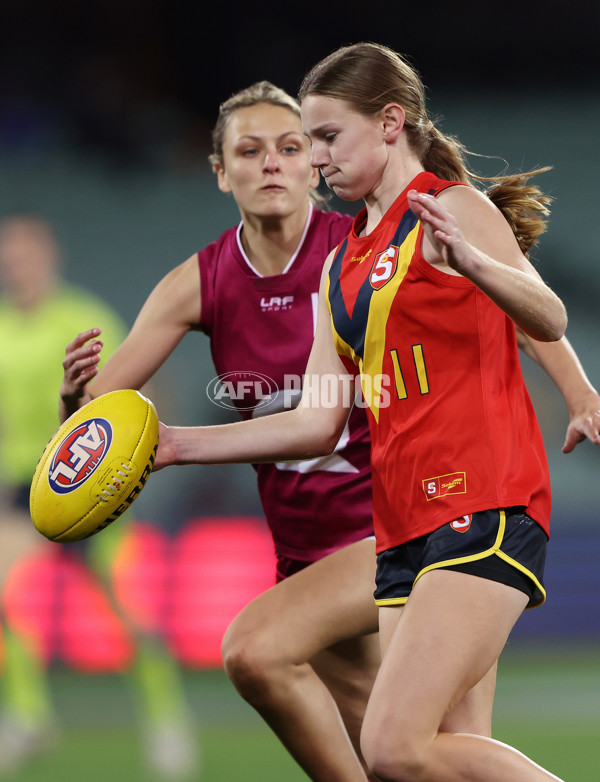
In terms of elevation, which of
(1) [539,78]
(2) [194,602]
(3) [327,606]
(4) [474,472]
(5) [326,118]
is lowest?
(2) [194,602]

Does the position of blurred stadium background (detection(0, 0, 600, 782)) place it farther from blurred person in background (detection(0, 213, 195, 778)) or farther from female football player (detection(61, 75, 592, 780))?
female football player (detection(61, 75, 592, 780))

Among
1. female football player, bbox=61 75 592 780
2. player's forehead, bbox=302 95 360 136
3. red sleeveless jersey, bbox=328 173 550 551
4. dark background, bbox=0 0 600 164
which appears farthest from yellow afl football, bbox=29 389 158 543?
dark background, bbox=0 0 600 164

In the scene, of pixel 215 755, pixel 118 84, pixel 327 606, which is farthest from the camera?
pixel 118 84

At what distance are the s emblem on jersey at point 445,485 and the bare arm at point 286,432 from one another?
1.47 feet

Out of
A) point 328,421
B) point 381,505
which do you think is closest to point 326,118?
point 328,421

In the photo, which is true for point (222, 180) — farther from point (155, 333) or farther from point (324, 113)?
point (324, 113)

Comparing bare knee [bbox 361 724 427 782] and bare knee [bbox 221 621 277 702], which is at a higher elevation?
bare knee [bbox 361 724 427 782]

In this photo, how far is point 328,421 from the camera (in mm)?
2643

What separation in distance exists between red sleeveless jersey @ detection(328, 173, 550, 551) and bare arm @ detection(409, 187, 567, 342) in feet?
0.29

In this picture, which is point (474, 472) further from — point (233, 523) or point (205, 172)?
point (205, 172)

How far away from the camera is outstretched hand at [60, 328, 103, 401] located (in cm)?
266

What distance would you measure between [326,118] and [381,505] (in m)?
0.90

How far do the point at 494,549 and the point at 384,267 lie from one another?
2.21 feet

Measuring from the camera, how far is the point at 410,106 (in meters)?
2.50
